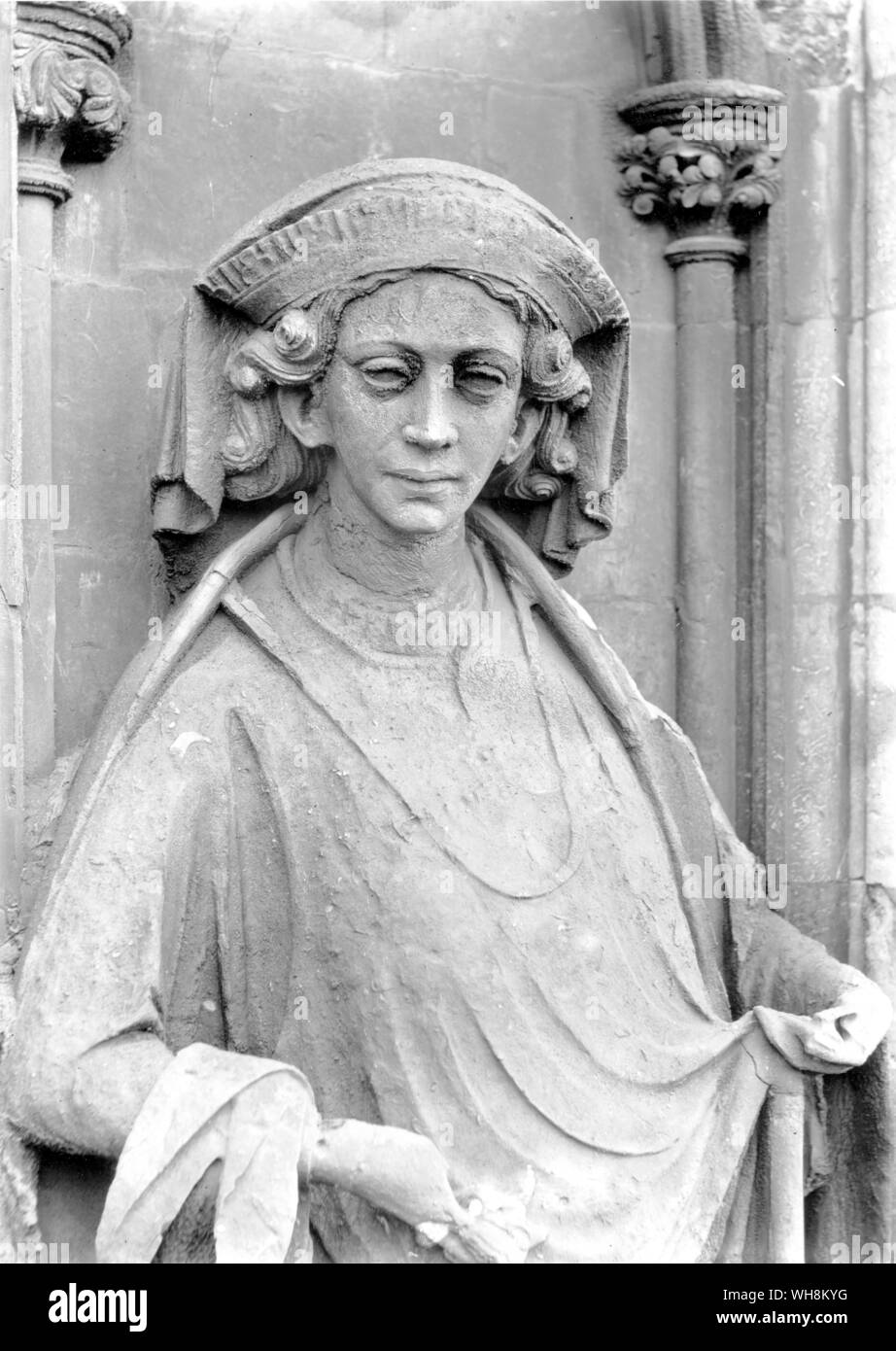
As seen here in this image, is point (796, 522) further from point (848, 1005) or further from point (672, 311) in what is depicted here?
point (848, 1005)

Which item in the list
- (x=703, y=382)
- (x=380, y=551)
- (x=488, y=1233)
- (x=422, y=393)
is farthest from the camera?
(x=703, y=382)

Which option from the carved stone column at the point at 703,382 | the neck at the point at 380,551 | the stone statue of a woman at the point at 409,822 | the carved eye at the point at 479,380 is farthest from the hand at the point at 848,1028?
the carved eye at the point at 479,380

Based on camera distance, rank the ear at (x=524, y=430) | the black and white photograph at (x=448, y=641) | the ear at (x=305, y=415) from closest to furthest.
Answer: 1. the black and white photograph at (x=448, y=641)
2. the ear at (x=305, y=415)
3. the ear at (x=524, y=430)

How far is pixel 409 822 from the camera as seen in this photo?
488cm

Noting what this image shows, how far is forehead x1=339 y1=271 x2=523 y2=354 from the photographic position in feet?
15.9

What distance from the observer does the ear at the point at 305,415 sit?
5.04 meters

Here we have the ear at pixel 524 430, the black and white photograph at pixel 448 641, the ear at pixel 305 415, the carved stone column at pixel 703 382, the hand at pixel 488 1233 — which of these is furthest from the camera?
the carved stone column at pixel 703 382

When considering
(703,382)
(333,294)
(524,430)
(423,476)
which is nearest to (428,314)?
(333,294)

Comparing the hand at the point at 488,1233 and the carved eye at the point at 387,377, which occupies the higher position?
the carved eye at the point at 387,377

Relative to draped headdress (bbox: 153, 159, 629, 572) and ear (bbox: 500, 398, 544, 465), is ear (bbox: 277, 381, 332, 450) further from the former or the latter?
ear (bbox: 500, 398, 544, 465)

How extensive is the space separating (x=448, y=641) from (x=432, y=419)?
502 mm

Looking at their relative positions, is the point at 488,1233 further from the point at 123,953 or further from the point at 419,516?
the point at 419,516

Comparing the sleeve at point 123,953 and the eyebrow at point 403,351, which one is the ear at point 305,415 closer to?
the eyebrow at point 403,351

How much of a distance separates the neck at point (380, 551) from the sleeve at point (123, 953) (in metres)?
0.47
